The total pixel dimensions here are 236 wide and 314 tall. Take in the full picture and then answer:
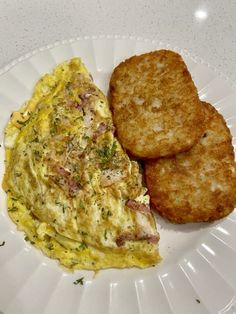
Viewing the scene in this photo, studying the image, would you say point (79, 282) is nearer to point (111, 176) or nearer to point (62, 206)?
point (62, 206)

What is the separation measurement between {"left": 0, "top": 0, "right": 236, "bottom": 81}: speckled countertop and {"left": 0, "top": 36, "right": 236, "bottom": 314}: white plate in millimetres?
816

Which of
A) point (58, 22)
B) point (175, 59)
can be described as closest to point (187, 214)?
point (175, 59)

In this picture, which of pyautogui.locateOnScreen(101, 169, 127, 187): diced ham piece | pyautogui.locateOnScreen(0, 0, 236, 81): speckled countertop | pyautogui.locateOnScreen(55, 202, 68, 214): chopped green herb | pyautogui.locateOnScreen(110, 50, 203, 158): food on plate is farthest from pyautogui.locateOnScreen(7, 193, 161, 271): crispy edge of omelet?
pyautogui.locateOnScreen(0, 0, 236, 81): speckled countertop

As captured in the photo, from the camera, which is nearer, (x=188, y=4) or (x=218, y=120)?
(x=218, y=120)

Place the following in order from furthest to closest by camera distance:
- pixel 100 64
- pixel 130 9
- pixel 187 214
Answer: pixel 130 9
pixel 100 64
pixel 187 214

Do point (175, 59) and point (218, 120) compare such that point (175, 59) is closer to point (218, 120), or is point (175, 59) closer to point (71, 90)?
point (218, 120)

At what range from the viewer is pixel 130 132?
297 centimetres

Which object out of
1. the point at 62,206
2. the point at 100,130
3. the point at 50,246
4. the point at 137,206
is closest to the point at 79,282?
the point at 50,246

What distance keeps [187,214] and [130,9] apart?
230cm

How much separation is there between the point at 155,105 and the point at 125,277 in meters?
1.21

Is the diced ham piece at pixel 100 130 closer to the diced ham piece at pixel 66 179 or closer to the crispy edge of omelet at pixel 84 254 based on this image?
the diced ham piece at pixel 66 179

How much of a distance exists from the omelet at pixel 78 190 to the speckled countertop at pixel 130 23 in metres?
1.10

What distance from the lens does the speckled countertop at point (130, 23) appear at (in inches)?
150

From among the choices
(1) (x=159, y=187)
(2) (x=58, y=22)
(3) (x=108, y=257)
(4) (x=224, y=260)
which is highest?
(2) (x=58, y=22)
